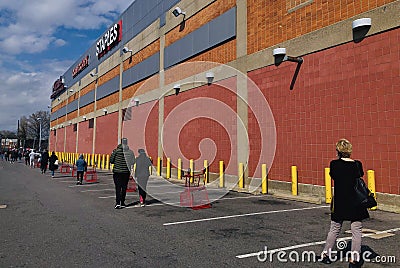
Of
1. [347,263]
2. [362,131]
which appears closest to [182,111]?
[362,131]

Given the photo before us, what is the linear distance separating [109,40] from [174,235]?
99.3ft

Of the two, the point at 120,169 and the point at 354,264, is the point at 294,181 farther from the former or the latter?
the point at 354,264

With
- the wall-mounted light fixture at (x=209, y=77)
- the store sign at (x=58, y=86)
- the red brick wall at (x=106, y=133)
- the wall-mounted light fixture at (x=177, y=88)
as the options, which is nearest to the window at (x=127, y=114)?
the red brick wall at (x=106, y=133)

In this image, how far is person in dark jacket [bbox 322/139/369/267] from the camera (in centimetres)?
462

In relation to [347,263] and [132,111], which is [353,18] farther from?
[132,111]

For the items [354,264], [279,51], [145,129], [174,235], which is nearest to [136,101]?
[145,129]

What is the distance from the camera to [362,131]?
33.3 ft

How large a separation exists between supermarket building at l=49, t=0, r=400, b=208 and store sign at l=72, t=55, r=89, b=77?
646 inches

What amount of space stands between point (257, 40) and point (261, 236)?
9.83 metres

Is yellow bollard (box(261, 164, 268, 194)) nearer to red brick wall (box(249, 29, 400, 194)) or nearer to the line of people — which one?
red brick wall (box(249, 29, 400, 194))

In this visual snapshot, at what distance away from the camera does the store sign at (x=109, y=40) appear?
31.6m

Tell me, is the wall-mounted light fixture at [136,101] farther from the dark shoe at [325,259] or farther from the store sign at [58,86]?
the store sign at [58,86]

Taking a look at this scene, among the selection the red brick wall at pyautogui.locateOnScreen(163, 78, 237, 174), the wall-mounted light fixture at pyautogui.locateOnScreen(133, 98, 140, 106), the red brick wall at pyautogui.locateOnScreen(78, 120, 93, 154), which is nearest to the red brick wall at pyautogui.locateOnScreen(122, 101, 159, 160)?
the wall-mounted light fixture at pyautogui.locateOnScreen(133, 98, 140, 106)

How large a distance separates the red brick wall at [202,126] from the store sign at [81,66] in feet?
78.7
